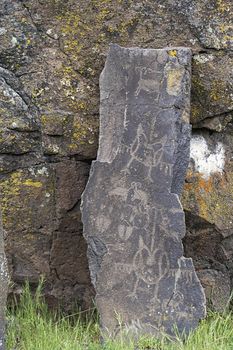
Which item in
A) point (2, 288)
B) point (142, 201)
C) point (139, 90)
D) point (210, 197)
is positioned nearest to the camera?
point (2, 288)

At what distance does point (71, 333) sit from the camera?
15.4 ft

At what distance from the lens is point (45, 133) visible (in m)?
4.95

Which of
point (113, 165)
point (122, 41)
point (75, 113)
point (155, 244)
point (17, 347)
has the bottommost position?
point (17, 347)

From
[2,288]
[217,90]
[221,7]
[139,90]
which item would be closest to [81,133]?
[139,90]

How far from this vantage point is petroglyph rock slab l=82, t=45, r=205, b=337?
14.8 ft

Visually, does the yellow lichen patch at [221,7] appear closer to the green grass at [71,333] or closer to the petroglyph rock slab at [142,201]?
the petroglyph rock slab at [142,201]

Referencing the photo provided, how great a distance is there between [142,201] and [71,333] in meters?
0.78

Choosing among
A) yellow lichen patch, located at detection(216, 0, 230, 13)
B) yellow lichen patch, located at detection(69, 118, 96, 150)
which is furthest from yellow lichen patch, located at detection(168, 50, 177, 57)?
yellow lichen patch, located at detection(69, 118, 96, 150)

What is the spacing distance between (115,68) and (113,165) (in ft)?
1.70

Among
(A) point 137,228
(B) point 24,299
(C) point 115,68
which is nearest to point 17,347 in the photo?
(B) point 24,299

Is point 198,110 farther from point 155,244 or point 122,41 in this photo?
point 155,244

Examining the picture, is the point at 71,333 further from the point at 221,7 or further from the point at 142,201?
the point at 221,7

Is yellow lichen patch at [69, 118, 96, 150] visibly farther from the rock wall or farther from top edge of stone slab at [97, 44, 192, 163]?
top edge of stone slab at [97, 44, 192, 163]

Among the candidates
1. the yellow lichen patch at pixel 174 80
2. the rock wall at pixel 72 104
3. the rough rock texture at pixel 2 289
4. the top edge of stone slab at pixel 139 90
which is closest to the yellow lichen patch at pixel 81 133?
the rock wall at pixel 72 104
